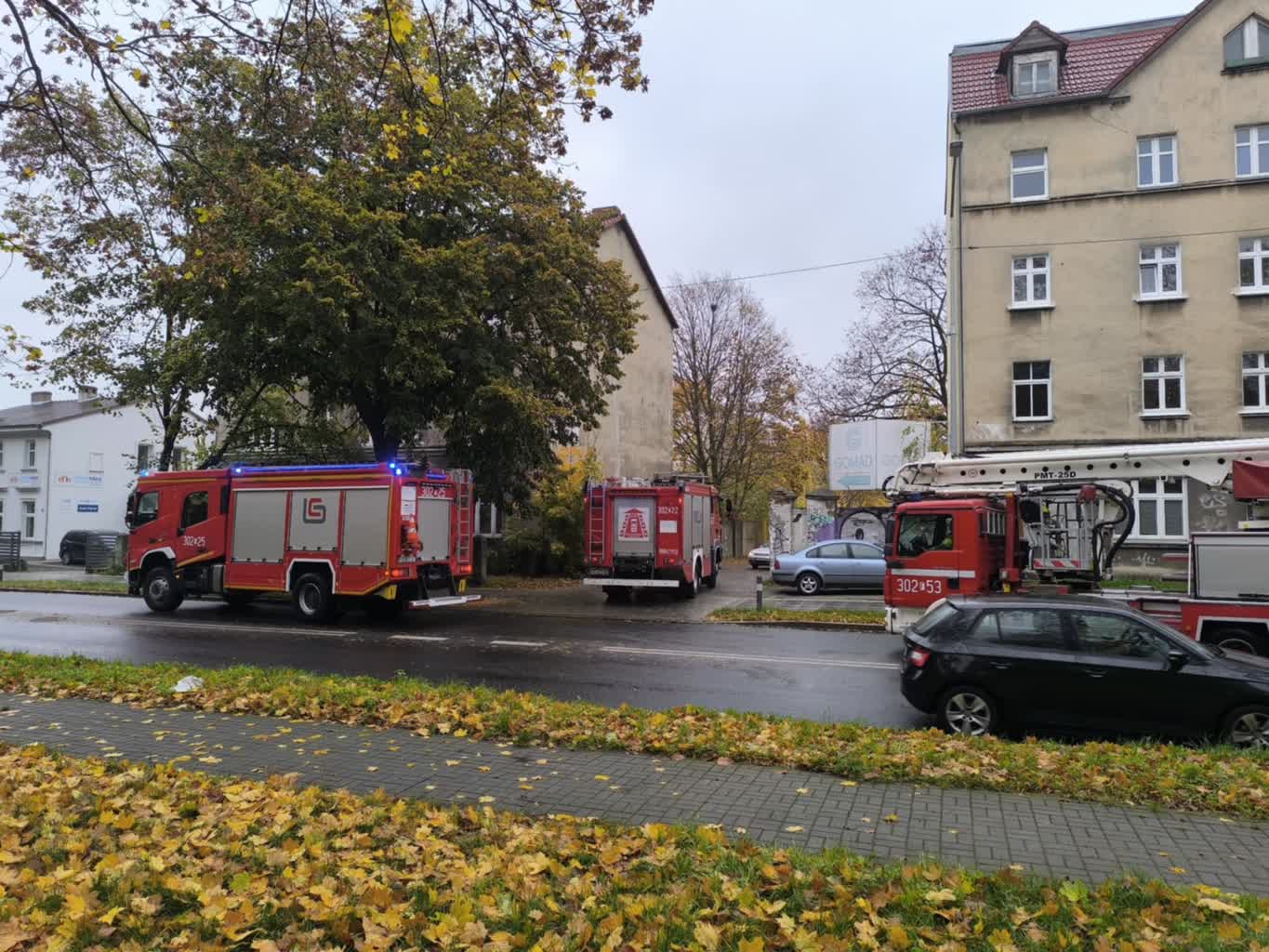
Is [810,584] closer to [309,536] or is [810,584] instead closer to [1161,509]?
[1161,509]

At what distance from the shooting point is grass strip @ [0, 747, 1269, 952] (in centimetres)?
332

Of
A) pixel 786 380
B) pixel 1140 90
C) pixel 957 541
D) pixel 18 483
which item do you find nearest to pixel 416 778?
pixel 957 541

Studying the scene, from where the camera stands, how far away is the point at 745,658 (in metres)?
12.4

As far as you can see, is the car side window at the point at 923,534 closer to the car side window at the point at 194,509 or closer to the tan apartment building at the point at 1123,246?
the tan apartment building at the point at 1123,246

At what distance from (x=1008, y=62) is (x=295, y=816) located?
27.7m

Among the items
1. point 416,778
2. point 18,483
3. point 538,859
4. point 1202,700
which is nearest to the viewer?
point 538,859

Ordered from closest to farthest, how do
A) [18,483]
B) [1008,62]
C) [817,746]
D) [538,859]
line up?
1. [538,859]
2. [817,746]
3. [1008,62]
4. [18,483]

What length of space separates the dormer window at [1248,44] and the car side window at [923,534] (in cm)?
1859

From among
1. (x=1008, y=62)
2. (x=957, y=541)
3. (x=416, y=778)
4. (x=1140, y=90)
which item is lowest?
(x=416, y=778)

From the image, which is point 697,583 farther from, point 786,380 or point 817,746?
point 786,380

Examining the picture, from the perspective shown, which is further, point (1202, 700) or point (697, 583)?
point (697, 583)

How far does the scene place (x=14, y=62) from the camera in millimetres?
7219

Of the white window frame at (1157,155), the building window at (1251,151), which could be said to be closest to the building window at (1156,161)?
the white window frame at (1157,155)

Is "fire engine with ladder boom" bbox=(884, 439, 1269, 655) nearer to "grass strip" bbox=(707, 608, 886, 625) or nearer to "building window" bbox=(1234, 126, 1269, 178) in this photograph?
"grass strip" bbox=(707, 608, 886, 625)
